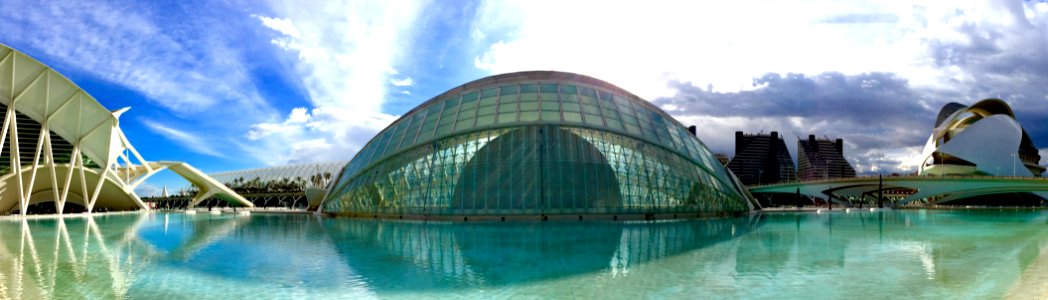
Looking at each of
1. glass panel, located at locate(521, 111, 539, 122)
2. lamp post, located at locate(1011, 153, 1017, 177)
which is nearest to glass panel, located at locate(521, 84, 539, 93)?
glass panel, located at locate(521, 111, 539, 122)

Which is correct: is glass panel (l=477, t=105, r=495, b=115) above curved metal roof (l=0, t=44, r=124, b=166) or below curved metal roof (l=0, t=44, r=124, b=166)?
below

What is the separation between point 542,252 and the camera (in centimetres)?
1711

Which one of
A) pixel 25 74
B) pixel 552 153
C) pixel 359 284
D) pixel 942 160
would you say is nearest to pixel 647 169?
pixel 552 153

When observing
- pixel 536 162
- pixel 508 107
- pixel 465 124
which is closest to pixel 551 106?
pixel 508 107

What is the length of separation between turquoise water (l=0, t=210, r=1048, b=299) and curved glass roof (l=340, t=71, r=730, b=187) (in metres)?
15.6

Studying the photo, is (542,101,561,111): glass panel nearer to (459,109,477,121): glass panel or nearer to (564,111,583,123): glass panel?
(564,111,583,123): glass panel

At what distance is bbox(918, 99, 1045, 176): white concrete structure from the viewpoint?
9950 centimetres

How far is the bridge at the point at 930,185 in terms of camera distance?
74.4 metres

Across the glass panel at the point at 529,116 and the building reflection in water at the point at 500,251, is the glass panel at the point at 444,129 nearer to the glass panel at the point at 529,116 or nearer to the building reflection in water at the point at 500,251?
the glass panel at the point at 529,116

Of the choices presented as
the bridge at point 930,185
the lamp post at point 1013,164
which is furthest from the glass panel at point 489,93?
the lamp post at point 1013,164

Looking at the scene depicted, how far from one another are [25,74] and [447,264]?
53.7m

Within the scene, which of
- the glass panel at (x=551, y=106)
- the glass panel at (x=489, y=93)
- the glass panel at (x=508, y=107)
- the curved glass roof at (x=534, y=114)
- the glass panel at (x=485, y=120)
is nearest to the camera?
the glass panel at (x=485, y=120)

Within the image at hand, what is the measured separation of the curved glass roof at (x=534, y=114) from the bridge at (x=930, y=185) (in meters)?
50.9

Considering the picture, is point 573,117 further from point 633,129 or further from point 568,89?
point 633,129
